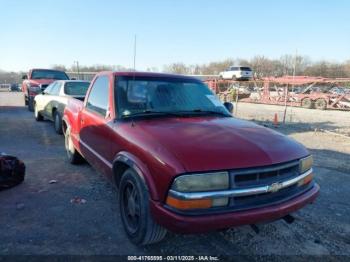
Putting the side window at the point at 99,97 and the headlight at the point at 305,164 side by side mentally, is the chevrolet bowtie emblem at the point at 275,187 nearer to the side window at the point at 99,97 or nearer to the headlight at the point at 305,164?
the headlight at the point at 305,164

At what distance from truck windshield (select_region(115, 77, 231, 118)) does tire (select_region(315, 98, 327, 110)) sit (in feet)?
68.3

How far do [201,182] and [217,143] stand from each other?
464 mm

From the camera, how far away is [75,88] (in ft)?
29.8

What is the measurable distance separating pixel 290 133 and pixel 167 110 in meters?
7.91

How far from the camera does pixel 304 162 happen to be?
10.3 ft

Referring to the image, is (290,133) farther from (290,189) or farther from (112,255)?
(112,255)

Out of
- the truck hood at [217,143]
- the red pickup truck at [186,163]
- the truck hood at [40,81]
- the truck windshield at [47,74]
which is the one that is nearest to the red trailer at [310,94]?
the truck windshield at [47,74]

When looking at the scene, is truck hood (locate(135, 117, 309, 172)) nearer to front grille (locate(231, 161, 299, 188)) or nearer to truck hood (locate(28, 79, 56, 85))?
front grille (locate(231, 161, 299, 188))

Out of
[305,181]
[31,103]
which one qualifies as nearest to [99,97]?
[305,181]

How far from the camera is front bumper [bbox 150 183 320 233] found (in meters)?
2.49

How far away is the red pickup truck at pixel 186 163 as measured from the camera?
99.6 inches

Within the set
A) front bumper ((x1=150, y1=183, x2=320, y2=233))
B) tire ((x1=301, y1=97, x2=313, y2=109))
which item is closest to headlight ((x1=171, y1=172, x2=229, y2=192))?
front bumper ((x1=150, y1=183, x2=320, y2=233))

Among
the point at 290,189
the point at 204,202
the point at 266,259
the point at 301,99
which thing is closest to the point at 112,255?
the point at 204,202

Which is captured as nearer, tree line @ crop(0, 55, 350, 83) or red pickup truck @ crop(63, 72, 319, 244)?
red pickup truck @ crop(63, 72, 319, 244)
